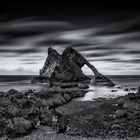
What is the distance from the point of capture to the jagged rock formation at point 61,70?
412 feet

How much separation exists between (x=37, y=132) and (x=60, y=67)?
9869cm

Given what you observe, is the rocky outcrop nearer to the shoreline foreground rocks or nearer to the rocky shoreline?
the rocky shoreline

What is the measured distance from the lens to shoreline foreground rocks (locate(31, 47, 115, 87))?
12594cm

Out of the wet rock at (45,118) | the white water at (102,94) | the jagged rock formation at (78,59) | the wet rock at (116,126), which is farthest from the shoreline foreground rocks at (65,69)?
the wet rock at (116,126)

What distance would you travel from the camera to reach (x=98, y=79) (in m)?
139

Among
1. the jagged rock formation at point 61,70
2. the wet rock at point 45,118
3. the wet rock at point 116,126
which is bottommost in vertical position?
the wet rock at point 116,126

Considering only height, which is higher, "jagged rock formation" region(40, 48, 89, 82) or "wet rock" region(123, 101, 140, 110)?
"jagged rock formation" region(40, 48, 89, 82)

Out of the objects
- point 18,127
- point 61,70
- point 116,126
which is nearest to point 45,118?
point 18,127

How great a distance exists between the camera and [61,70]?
417 feet

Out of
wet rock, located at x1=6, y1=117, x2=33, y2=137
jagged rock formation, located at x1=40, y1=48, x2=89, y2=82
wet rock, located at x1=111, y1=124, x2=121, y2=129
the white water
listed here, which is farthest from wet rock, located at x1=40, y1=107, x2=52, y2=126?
jagged rock formation, located at x1=40, y1=48, x2=89, y2=82

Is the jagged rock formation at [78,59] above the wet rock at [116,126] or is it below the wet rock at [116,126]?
above

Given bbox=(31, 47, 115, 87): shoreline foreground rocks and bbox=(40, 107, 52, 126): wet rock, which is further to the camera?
bbox=(31, 47, 115, 87): shoreline foreground rocks

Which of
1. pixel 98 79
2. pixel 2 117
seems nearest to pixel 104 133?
pixel 2 117

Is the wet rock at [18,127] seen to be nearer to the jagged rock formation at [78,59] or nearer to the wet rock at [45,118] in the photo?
→ the wet rock at [45,118]
